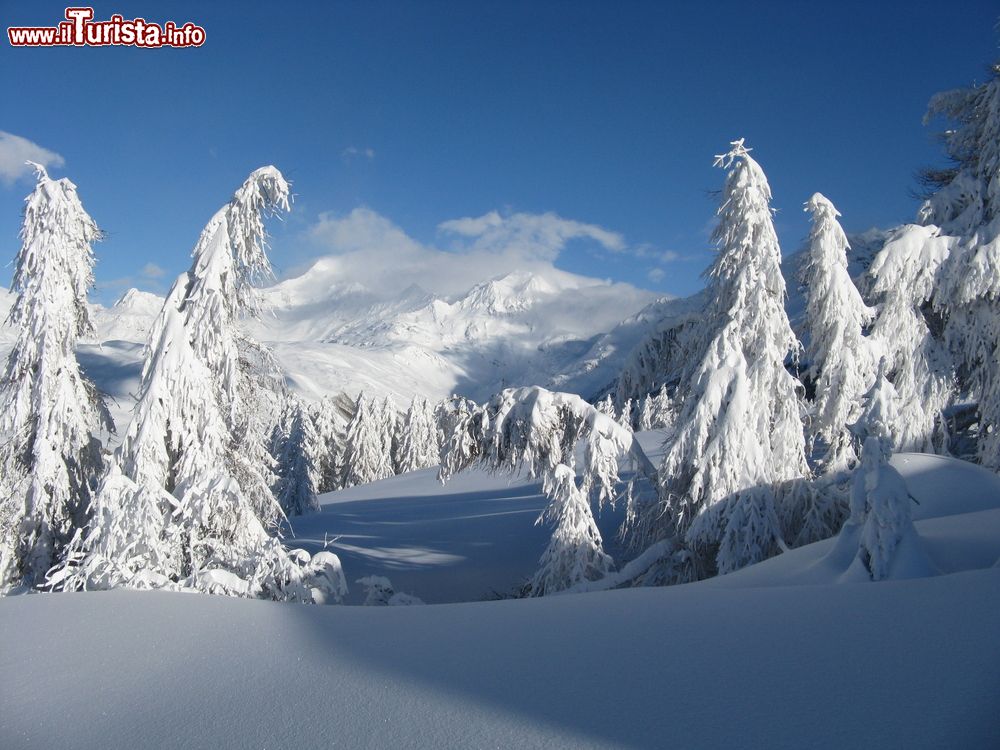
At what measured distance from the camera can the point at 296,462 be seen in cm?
3812

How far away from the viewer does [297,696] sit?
3.58m

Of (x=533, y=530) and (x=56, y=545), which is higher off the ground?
(x=56, y=545)

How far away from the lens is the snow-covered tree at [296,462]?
36531mm

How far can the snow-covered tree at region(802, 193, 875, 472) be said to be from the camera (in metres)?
10.8

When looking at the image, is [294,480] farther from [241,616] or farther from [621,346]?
[241,616]

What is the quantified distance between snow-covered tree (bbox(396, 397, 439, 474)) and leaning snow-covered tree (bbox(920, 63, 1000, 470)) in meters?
44.5

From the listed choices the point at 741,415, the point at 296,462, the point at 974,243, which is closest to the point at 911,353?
the point at 974,243

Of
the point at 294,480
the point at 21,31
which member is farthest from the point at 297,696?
the point at 294,480

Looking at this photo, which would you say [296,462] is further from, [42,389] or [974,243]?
[974,243]

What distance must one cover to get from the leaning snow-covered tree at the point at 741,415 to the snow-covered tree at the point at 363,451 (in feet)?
128

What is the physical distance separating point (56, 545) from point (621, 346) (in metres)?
11.4

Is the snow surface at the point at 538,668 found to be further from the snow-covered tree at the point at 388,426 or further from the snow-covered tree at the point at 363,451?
the snow-covered tree at the point at 388,426

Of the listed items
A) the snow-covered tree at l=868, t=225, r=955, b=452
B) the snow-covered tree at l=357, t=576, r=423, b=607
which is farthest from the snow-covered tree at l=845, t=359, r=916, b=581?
the snow-covered tree at l=868, t=225, r=955, b=452

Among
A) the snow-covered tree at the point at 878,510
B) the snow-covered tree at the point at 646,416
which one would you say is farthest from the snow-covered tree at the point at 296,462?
the snow-covered tree at the point at 878,510
